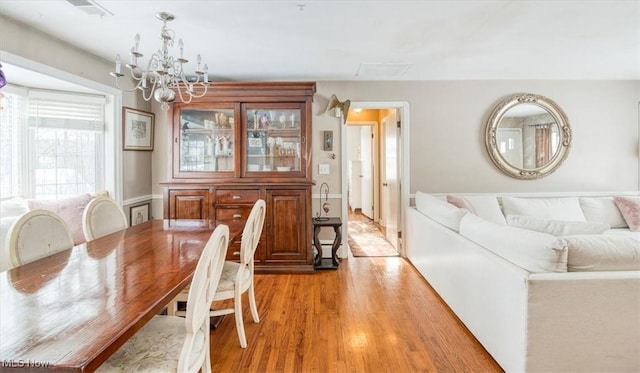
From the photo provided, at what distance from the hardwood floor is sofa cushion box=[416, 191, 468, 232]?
2.25ft

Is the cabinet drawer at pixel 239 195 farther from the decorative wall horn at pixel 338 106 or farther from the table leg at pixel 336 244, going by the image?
the decorative wall horn at pixel 338 106

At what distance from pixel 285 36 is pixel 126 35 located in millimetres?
1296

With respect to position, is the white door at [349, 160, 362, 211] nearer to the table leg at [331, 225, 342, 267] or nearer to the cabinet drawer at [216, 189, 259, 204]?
the table leg at [331, 225, 342, 267]

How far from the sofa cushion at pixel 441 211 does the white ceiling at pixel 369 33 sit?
56.1 inches

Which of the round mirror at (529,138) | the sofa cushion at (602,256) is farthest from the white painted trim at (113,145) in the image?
the round mirror at (529,138)

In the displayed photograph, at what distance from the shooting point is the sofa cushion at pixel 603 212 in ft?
12.6

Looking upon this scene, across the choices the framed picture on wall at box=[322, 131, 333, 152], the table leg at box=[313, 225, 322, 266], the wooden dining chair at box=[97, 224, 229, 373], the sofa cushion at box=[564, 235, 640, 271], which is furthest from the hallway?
the wooden dining chair at box=[97, 224, 229, 373]

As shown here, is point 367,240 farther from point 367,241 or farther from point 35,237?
point 35,237

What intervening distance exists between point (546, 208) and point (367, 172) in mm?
3857

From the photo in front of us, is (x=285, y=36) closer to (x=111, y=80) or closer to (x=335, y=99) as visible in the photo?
(x=335, y=99)

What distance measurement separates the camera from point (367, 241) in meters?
5.33

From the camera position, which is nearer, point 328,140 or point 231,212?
point 231,212

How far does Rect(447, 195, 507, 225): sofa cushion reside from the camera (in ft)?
12.3

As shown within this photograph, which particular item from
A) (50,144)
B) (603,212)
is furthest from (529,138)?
(50,144)
